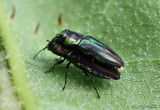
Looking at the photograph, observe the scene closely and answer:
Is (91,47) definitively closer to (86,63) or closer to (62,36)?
(86,63)

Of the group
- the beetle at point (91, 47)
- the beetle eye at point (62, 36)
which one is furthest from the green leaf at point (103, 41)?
the beetle eye at point (62, 36)

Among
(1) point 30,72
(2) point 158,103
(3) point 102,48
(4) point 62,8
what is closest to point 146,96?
(2) point 158,103

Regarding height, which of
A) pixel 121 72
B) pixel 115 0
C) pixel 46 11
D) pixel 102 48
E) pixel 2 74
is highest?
A: pixel 115 0

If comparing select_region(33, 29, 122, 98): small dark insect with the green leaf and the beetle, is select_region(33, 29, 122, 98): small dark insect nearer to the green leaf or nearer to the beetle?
the beetle

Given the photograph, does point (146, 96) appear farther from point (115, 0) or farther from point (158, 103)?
point (115, 0)

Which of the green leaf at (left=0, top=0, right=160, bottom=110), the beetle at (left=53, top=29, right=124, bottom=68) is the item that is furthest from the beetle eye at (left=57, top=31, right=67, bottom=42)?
the green leaf at (left=0, top=0, right=160, bottom=110)

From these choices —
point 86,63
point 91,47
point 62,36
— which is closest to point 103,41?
point 91,47
